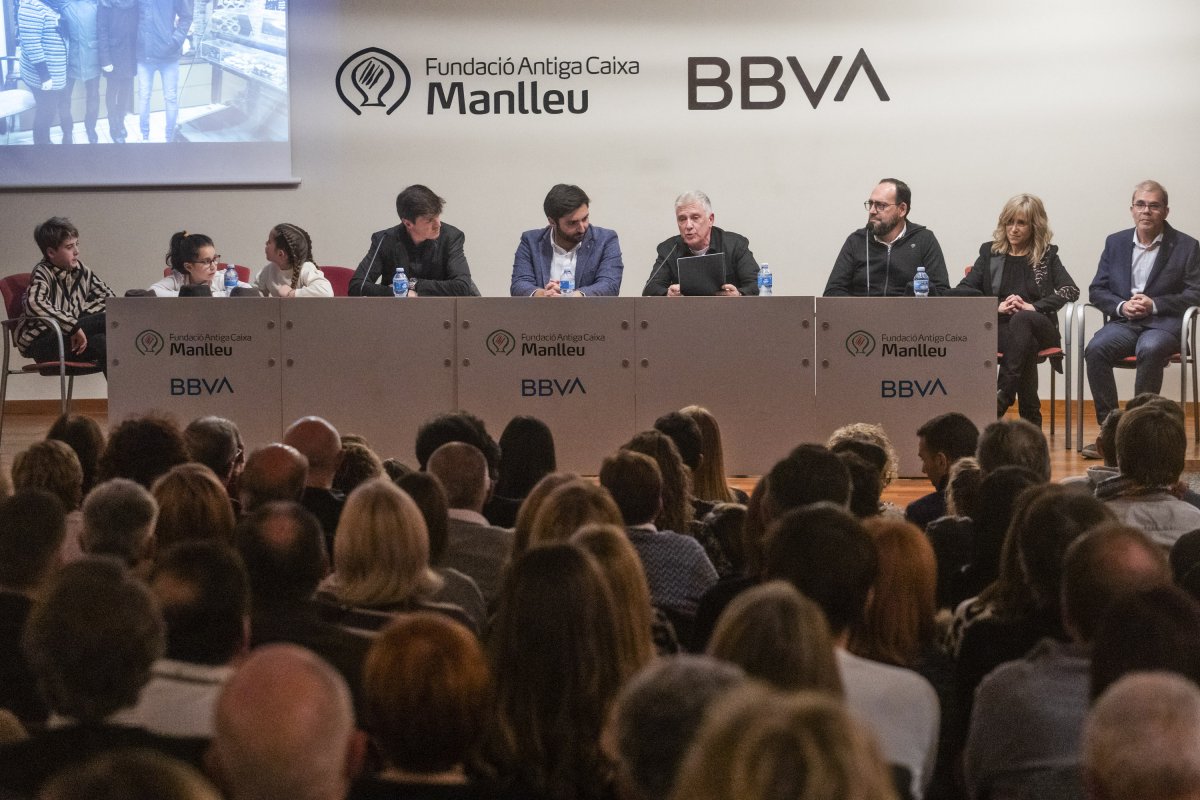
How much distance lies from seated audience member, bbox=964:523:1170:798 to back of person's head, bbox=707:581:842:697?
0.43 metres

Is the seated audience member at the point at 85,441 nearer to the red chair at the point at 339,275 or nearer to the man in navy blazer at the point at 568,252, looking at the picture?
the man in navy blazer at the point at 568,252

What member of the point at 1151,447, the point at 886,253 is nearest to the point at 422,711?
the point at 1151,447

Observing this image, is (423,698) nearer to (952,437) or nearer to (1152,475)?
(1152,475)

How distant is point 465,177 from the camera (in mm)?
9062

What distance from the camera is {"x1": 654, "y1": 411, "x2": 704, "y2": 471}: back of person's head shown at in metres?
4.02

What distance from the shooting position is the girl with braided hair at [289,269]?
6516 millimetres

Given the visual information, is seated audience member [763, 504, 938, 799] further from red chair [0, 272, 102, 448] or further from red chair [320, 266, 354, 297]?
red chair [320, 266, 354, 297]

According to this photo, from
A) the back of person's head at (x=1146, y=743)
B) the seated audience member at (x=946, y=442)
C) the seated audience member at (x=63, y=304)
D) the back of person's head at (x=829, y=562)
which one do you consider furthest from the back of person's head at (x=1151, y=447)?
the seated audience member at (x=63, y=304)

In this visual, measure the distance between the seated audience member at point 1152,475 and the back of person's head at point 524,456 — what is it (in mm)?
1576

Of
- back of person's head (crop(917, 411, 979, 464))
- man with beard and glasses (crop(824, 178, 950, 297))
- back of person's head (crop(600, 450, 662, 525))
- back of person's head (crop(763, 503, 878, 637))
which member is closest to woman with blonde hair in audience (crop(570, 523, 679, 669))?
back of person's head (crop(763, 503, 878, 637))

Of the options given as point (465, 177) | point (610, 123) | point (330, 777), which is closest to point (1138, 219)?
point (610, 123)

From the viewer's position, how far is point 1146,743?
52.2 inches

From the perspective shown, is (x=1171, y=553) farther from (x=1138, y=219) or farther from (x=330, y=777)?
(x=1138, y=219)

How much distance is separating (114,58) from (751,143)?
4110 mm
